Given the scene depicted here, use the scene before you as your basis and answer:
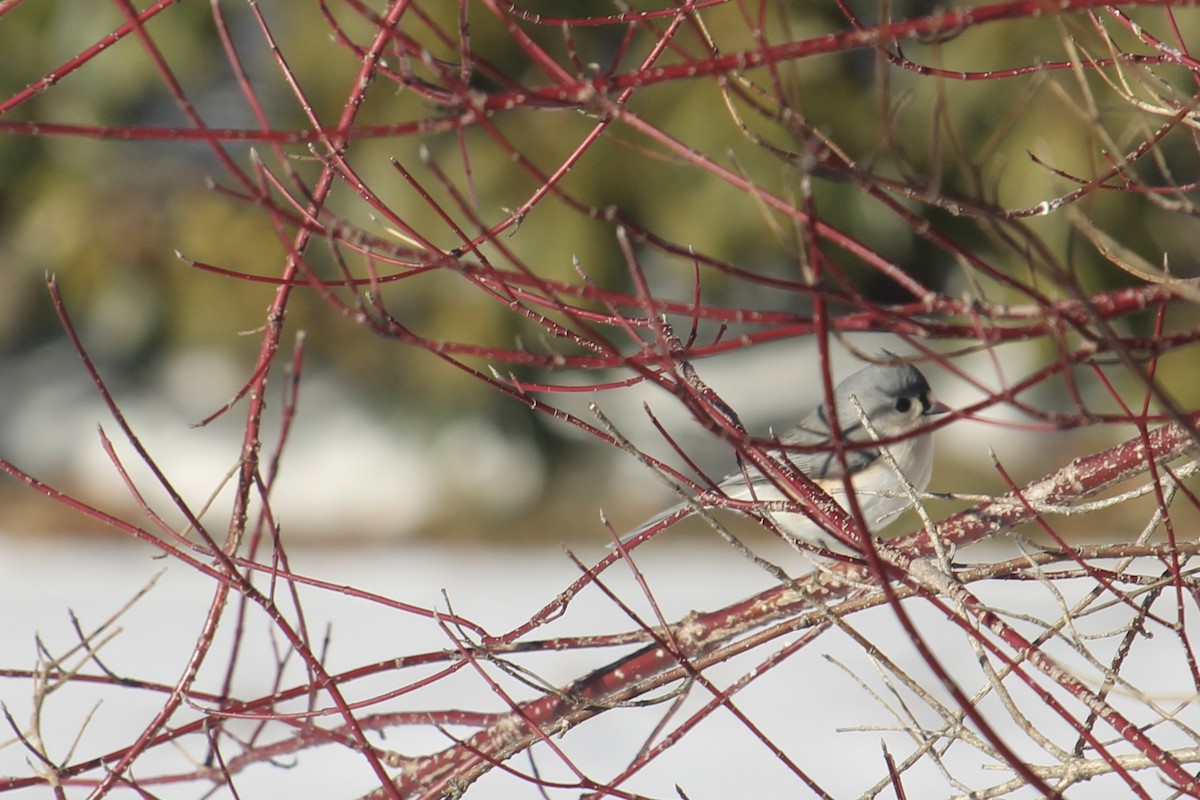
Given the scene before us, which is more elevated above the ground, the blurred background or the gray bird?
the blurred background

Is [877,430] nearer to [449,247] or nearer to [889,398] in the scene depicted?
[889,398]

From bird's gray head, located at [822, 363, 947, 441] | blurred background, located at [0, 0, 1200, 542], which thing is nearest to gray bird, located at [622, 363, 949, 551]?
bird's gray head, located at [822, 363, 947, 441]

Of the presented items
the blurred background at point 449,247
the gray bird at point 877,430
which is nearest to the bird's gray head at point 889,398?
the gray bird at point 877,430

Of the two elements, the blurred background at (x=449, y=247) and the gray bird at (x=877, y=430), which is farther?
the blurred background at (x=449, y=247)

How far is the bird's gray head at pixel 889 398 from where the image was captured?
11.6ft

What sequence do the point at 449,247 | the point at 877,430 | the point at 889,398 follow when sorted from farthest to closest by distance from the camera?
1. the point at 449,247
2. the point at 889,398
3. the point at 877,430

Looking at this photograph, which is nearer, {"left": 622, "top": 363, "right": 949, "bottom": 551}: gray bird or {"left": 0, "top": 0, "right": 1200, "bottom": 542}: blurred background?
{"left": 622, "top": 363, "right": 949, "bottom": 551}: gray bird

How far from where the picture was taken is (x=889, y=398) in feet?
11.8

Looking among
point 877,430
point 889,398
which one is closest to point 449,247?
point 889,398

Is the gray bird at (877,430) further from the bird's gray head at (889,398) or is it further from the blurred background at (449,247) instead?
the blurred background at (449,247)

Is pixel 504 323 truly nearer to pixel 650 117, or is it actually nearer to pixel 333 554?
pixel 650 117

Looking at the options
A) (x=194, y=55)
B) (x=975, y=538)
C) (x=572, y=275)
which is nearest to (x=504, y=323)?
(x=572, y=275)

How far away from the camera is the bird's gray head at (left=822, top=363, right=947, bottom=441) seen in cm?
353

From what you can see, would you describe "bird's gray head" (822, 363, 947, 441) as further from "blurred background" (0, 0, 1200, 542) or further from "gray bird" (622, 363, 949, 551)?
"blurred background" (0, 0, 1200, 542)
